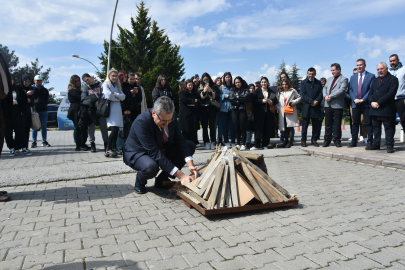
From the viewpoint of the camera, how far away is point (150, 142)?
14.4ft

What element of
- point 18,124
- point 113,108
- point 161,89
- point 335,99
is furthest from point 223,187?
point 18,124

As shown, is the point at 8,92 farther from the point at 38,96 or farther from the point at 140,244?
the point at 38,96

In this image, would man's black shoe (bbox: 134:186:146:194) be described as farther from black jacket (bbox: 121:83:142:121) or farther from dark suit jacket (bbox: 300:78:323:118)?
dark suit jacket (bbox: 300:78:323:118)

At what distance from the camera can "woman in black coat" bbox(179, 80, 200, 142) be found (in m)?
8.87

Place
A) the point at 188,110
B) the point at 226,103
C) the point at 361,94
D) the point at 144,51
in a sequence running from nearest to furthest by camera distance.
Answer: the point at 361,94
the point at 188,110
the point at 226,103
the point at 144,51

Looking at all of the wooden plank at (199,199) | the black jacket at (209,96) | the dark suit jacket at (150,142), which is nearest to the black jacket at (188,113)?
the black jacket at (209,96)

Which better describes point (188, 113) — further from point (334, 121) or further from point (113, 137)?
point (334, 121)

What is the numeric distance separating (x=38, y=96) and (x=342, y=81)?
885 cm

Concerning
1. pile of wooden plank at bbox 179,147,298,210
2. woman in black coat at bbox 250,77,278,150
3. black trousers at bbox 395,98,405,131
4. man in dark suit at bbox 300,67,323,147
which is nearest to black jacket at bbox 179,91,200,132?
woman in black coat at bbox 250,77,278,150

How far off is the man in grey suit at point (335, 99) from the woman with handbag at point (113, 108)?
Result: 551 cm

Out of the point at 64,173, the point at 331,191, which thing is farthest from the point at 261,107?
the point at 64,173

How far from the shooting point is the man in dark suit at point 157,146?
4188 millimetres

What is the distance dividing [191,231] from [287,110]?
672 cm

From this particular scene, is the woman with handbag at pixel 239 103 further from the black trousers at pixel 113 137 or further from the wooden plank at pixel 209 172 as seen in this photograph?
the wooden plank at pixel 209 172
